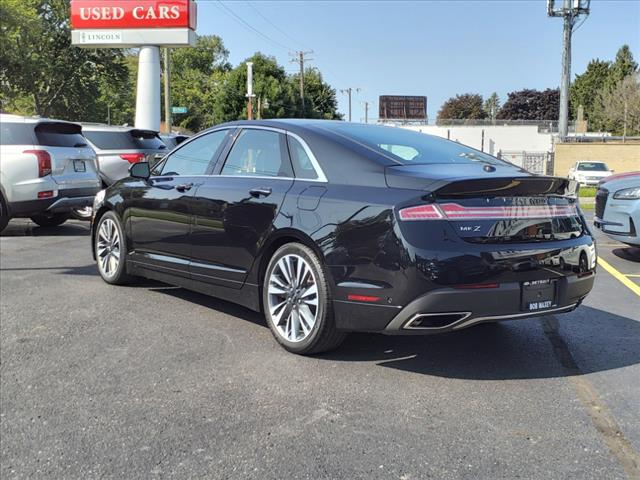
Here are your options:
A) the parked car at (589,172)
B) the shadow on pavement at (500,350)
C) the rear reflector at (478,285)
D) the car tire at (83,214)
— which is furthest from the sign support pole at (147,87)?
the rear reflector at (478,285)

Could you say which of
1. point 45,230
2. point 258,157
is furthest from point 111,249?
point 45,230

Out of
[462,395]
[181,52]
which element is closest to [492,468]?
[462,395]

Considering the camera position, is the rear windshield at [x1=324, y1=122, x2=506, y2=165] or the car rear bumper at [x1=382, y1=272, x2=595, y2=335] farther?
the rear windshield at [x1=324, y1=122, x2=506, y2=165]

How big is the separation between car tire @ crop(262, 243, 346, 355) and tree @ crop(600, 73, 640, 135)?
59235mm

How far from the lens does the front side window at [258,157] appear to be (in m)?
4.52

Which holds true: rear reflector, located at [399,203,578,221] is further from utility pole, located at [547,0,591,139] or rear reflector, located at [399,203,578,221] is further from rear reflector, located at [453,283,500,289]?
utility pole, located at [547,0,591,139]

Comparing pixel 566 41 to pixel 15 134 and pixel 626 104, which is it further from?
pixel 15 134

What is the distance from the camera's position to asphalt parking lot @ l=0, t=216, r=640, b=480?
280 cm

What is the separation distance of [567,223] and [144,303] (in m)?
3.63

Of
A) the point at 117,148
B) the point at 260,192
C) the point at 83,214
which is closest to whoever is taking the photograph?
the point at 260,192

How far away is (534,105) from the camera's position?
377ft

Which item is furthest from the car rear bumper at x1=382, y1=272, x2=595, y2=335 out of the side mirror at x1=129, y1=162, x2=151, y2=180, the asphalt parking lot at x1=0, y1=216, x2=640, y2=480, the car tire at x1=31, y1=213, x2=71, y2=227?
the car tire at x1=31, y1=213, x2=71, y2=227

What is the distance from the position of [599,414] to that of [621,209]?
216 inches

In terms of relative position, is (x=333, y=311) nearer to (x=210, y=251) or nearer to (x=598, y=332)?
(x=210, y=251)
